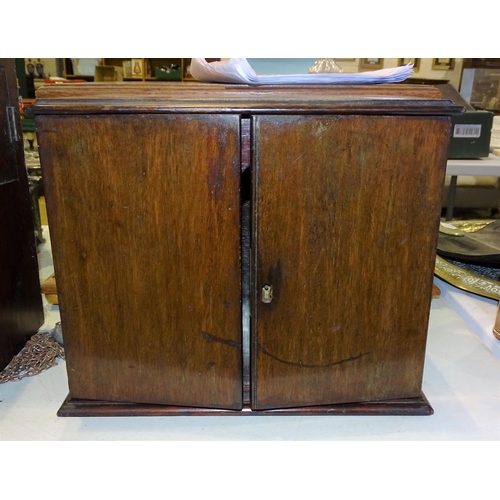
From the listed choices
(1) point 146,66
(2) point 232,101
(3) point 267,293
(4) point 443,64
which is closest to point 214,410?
(3) point 267,293

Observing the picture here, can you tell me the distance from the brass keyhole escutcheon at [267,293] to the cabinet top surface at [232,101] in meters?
0.26

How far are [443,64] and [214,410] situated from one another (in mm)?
4943

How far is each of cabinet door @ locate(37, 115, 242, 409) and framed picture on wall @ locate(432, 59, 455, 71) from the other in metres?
4.81

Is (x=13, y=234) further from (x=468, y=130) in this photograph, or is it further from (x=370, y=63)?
(x=370, y=63)

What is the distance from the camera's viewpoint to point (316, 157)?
73 cm

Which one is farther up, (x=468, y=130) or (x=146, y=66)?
(x=146, y=66)

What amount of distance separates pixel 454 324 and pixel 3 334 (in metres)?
0.99

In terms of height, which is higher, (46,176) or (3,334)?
(46,176)

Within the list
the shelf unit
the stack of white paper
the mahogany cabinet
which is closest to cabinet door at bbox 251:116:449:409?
the mahogany cabinet

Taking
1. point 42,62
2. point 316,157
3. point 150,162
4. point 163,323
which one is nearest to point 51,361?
point 163,323

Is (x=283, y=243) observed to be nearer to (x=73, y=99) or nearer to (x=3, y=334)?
(x=73, y=99)

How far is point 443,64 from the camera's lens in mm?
4930

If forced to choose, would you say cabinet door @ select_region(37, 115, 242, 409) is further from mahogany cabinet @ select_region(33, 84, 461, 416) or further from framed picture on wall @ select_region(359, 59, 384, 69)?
framed picture on wall @ select_region(359, 59, 384, 69)

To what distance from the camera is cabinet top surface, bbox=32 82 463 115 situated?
70 centimetres
